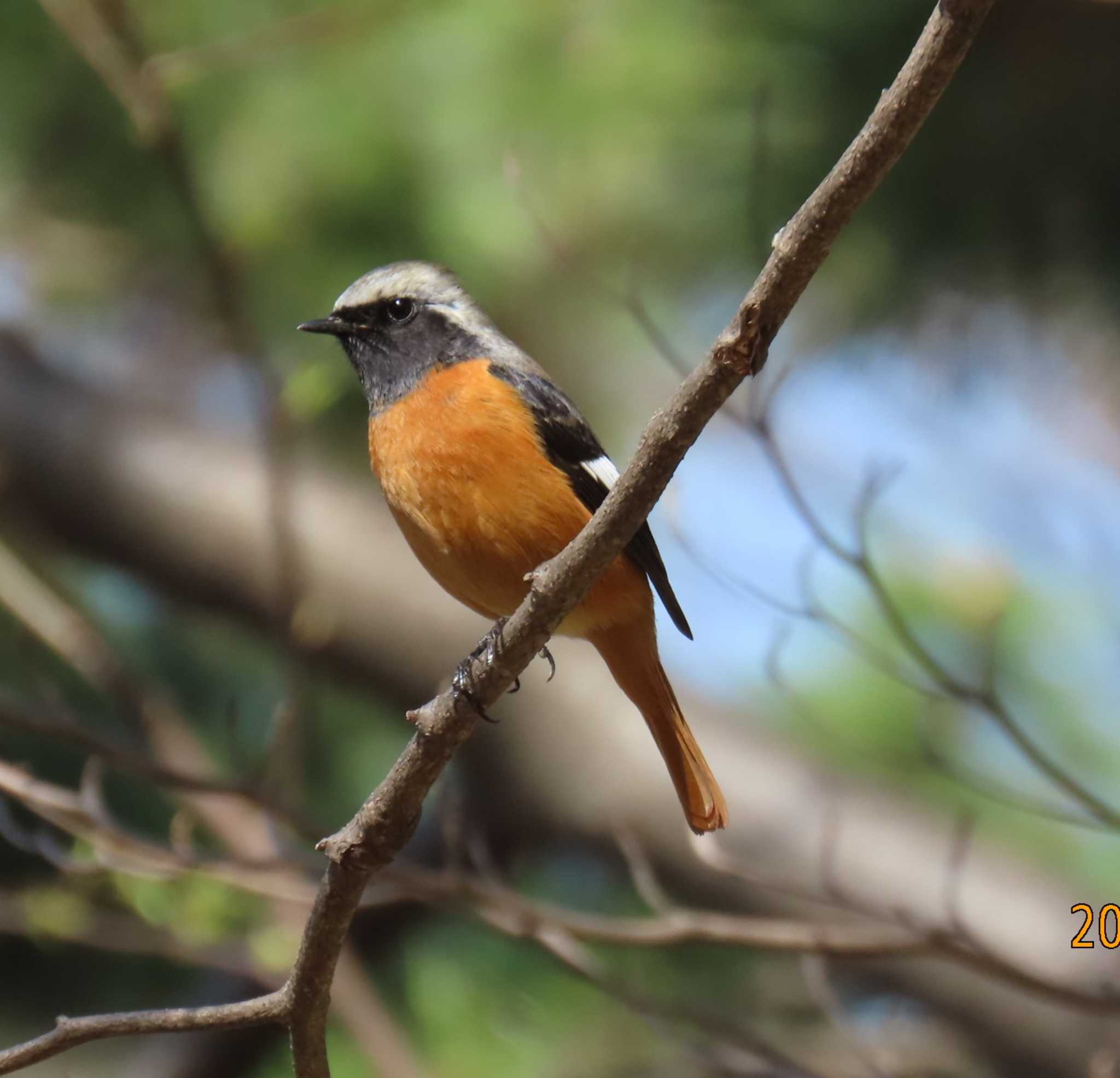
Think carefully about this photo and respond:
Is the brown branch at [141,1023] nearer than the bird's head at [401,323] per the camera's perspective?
Yes

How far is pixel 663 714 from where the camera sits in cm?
350

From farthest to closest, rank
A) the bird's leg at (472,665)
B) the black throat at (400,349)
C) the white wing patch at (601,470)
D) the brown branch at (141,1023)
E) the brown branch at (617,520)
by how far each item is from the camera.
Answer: the black throat at (400,349) < the white wing patch at (601,470) < the bird's leg at (472,665) < the brown branch at (141,1023) < the brown branch at (617,520)

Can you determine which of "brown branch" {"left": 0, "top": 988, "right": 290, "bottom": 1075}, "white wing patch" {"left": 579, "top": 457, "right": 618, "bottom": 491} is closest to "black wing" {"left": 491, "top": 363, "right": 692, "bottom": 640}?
"white wing patch" {"left": 579, "top": 457, "right": 618, "bottom": 491}

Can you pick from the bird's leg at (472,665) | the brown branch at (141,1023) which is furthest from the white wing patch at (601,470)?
the brown branch at (141,1023)

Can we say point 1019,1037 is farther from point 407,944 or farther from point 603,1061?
point 407,944

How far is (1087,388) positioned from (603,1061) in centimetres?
291

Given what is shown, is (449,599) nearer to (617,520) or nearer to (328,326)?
(328,326)

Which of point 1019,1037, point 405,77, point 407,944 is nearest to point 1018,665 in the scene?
point 1019,1037

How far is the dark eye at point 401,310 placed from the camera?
3.85 metres

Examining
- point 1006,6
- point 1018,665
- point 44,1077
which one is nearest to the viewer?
point 1006,6

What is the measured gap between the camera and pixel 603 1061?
4.61 metres

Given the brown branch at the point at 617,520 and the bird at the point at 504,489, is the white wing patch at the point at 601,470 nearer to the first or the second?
the bird at the point at 504,489

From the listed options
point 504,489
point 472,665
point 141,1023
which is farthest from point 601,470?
point 141,1023

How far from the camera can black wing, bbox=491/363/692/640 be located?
3.34 metres
